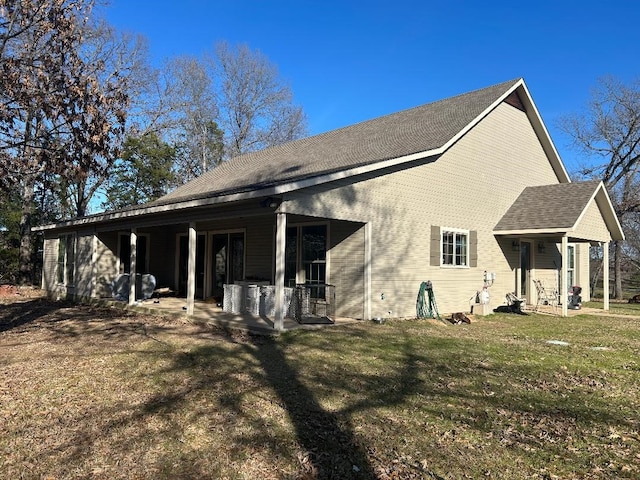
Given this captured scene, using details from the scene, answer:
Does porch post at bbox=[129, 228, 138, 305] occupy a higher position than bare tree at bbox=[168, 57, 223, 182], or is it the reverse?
bare tree at bbox=[168, 57, 223, 182]

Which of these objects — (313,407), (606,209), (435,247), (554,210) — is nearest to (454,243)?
(435,247)

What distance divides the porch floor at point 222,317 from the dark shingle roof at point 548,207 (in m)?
6.36

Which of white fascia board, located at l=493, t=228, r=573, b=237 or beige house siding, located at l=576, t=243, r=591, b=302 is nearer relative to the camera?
white fascia board, located at l=493, t=228, r=573, b=237

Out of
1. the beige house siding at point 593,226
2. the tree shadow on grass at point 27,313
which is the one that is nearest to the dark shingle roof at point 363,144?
the beige house siding at point 593,226

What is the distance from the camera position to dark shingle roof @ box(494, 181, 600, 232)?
12738mm

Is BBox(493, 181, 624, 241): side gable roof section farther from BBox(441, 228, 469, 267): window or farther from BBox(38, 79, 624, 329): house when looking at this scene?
BBox(441, 228, 469, 267): window

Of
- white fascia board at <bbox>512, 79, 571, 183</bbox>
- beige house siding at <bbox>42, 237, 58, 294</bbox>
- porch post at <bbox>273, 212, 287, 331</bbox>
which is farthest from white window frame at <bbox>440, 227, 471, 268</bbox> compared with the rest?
beige house siding at <bbox>42, 237, 58, 294</bbox>

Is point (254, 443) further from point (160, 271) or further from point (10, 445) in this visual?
point (160, 271)

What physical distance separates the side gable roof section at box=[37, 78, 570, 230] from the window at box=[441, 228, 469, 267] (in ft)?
7.65

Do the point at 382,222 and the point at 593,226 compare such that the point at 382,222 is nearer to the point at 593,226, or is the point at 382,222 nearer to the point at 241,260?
the point at 241,260

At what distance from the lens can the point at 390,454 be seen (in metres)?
A: 3.71

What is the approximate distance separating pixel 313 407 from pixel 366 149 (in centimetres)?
925

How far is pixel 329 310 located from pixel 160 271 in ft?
27.5

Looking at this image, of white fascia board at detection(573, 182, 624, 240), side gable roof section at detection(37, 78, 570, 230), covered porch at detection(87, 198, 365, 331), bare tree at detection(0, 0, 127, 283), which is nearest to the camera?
bare tree at detection(0, 0, 127, 283)
